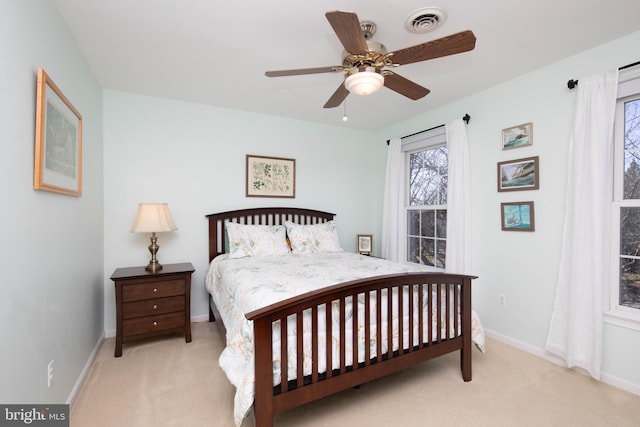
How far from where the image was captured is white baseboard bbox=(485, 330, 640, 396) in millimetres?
2038

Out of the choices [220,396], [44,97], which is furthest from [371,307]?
[44,97]

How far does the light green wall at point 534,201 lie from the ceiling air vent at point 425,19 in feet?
4.26

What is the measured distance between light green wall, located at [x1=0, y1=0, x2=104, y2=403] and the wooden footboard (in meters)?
0.99

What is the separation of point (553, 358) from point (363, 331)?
1.82m

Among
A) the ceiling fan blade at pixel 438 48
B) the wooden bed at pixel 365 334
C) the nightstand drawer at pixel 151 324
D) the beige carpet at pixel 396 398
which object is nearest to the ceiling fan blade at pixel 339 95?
the ceiling fan blade at pixel 438 48

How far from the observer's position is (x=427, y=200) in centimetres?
377

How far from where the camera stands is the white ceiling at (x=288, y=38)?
1.79 meters

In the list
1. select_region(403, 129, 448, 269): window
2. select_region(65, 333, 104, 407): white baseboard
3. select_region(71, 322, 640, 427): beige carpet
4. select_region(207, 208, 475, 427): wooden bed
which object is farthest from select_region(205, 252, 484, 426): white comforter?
select_region(403, 129, 448, 269): window

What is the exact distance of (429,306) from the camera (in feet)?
6.54

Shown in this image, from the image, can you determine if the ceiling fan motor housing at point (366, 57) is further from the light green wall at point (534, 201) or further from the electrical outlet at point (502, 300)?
the electrical outlet at point (502, 300)

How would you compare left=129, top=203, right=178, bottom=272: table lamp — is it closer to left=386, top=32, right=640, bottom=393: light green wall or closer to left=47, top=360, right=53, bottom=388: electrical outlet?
left=47, top=360, right=53, bottom=388: electrical outlet

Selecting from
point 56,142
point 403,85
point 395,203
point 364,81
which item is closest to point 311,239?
point 395,203

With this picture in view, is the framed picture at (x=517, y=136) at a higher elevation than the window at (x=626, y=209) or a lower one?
higher

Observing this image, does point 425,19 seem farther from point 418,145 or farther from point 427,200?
point 427,200
